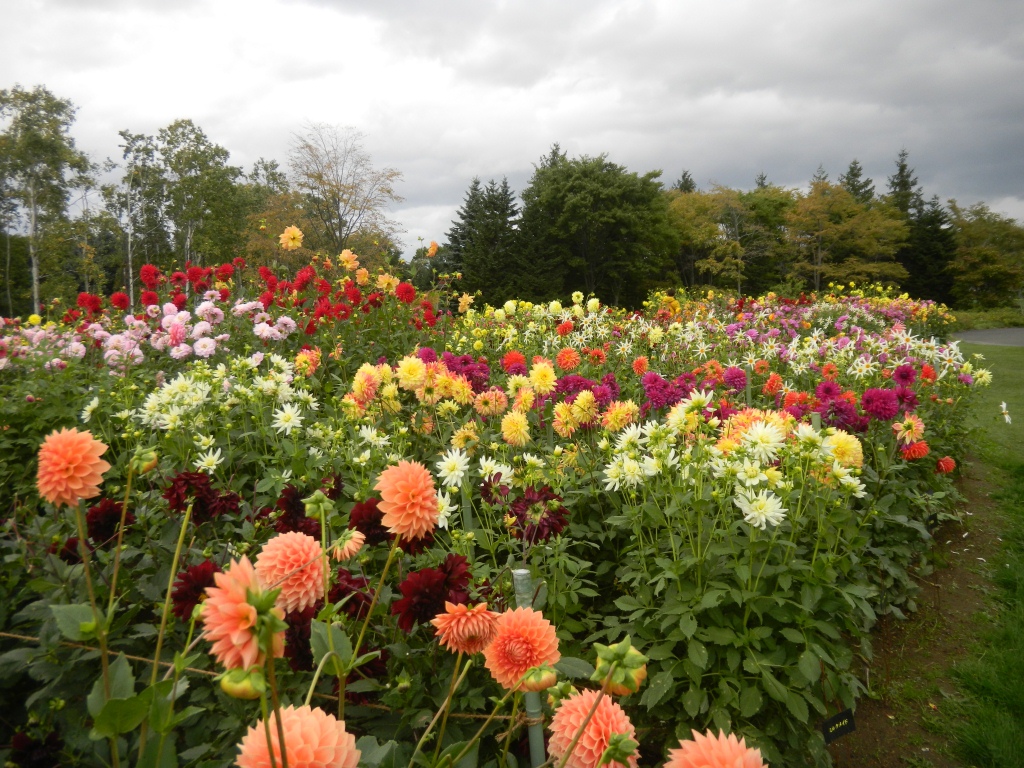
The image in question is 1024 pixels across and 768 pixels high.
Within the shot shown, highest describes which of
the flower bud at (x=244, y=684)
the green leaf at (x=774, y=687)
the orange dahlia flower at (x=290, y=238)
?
the orange dahlia flower at (x=290, y=238)

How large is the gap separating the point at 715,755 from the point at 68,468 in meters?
0.96

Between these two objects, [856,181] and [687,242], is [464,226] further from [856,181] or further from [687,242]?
[856,181]

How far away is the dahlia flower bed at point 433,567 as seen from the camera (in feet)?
2.60

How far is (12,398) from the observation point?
274 centimetres

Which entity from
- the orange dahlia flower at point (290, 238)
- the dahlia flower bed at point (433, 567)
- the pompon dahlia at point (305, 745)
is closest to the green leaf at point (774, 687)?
the dahlia flower bed at point (433, 567)

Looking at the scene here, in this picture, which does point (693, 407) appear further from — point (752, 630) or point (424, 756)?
point (424, 756)

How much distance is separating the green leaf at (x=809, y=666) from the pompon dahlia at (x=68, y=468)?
1.69 meters

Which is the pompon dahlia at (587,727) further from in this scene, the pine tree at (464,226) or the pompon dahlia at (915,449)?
the pine tree at (464,226)

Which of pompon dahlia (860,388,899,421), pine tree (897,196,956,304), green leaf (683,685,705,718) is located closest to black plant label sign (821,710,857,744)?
green leaf (683,685,705,718)

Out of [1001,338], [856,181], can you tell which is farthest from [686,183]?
[1001,338]

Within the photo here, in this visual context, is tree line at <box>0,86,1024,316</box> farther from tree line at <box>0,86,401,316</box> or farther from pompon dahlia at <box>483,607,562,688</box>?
pompon dahlia at <box>483,607,562,688</box>

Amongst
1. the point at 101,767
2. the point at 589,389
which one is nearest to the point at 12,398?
the point at 101,767

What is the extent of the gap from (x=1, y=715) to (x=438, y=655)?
1.14 metres

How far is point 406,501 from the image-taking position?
3.02ft
